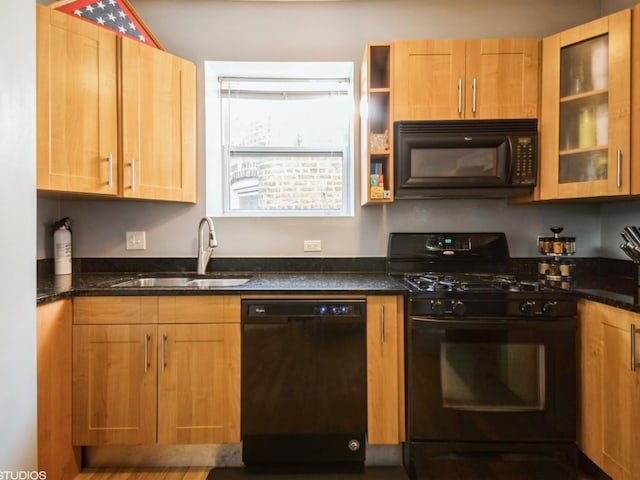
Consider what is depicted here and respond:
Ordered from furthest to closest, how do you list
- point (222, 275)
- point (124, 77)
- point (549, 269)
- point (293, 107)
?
point (293, 107)
point (222, 275)
point (549, 269)
point (124, 77)

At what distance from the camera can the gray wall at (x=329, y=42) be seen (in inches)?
88.7

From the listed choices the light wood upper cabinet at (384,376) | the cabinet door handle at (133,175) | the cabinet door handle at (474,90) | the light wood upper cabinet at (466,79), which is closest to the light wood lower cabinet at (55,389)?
the cabinet door handle at (133,175)

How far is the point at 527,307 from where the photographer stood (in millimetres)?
1606

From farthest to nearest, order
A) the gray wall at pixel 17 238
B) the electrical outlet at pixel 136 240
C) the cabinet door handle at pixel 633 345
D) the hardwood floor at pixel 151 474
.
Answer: the electrical outlet at pixel 136 240 → the hardwood floor at pixel 151 474 → the cabinet door handle at pixel 633 345 → the gray wall at pixel 17 238

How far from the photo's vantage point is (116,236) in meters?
2.27

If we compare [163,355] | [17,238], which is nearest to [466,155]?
[163,355]

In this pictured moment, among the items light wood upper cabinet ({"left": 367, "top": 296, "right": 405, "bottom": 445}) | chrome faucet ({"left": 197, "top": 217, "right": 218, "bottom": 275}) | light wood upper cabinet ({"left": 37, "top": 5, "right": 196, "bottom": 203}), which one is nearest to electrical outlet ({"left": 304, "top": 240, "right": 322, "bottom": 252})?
chrome faucet ({"left": 197, "top": 217, "right": 218, "bottom": 275})

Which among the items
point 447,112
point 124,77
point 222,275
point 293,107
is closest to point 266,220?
point 222,275

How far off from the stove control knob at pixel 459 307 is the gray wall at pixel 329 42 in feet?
2.53

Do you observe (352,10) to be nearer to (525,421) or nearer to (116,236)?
(116,236)

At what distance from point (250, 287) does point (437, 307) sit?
35.9 inches

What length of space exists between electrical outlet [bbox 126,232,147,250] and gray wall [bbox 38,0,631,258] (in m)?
0.04

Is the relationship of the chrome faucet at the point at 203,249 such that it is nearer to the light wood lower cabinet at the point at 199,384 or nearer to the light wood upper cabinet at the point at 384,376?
the light wood lower cabinet at the point at 199,384

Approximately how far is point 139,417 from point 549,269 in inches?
92.2
